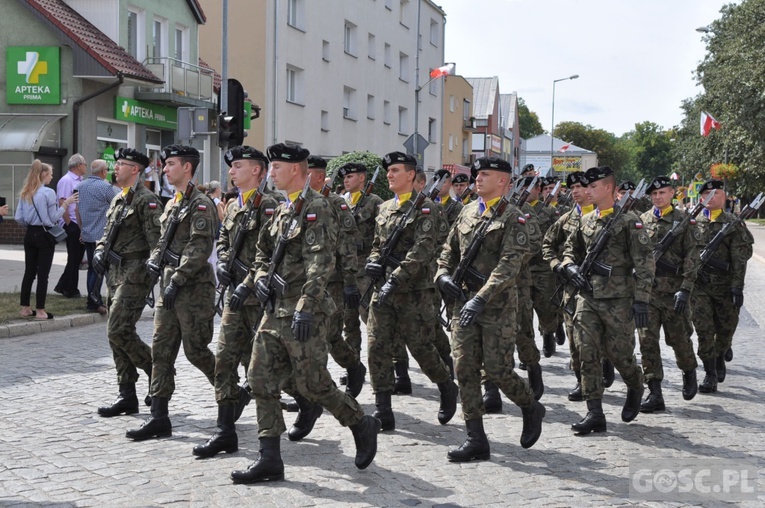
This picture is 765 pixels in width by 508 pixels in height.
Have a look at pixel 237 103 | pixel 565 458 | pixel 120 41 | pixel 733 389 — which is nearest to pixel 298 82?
pixel 120 41

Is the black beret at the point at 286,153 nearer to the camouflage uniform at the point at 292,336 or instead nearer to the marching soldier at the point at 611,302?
the camouflage uniform at the point at 292,336

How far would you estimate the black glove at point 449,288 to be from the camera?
6.29 m

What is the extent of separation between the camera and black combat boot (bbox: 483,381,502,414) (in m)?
7.75

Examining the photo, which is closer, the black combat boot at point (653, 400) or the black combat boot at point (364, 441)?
the black combat boot at point (364, 441)

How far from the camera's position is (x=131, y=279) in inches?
281

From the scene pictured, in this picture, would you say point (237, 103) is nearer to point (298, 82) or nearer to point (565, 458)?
point (565, 458)

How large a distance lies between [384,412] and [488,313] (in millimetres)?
1248

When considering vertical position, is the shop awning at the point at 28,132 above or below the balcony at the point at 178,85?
below

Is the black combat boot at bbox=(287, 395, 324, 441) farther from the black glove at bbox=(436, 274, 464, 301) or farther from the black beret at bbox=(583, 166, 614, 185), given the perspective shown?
the black beret at bbox=(583, 166, 614, 185)

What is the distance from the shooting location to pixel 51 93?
2344 cm

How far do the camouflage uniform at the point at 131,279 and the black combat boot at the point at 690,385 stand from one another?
174 inches

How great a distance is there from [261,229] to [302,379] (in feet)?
3.34

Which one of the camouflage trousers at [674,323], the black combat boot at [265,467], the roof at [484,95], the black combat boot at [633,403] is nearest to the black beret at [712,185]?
the camouflage trousers at [674,323]

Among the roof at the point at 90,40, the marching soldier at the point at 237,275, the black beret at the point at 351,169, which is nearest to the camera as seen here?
the marching soldier at the point at 237,275
